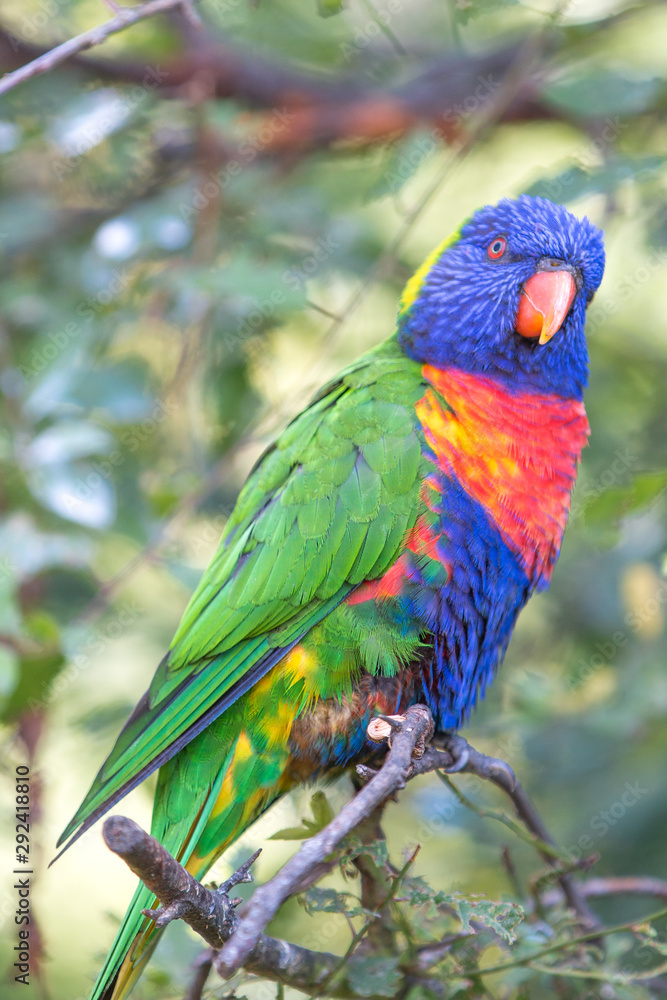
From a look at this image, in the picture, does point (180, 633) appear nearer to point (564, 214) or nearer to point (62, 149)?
point (564, 214)

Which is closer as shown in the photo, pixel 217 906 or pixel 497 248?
pixel 217 906

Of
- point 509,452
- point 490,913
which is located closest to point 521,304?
point 509,452

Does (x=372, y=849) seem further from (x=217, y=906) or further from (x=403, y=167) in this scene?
(x=403, y=167)

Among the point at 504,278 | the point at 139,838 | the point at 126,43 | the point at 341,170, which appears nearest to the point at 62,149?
the point at 126,43

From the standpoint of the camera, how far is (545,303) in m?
2.41

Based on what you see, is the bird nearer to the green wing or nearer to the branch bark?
the green wing

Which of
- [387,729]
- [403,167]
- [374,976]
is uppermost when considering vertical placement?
[403,167]

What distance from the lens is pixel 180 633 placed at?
92.4 inches

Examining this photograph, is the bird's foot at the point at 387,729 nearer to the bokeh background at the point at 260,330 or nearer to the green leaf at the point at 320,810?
the green leaf at the point at 320,810

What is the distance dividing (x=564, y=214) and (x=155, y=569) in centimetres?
168

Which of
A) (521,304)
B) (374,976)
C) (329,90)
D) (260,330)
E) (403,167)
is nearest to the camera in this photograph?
(374,976)

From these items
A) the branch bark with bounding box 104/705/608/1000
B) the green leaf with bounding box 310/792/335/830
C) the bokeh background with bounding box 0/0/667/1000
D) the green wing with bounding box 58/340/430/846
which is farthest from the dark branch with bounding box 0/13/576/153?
the green leaf with bounding box 310/792/335/830

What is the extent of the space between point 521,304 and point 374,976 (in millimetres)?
1691

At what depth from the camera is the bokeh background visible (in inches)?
116
